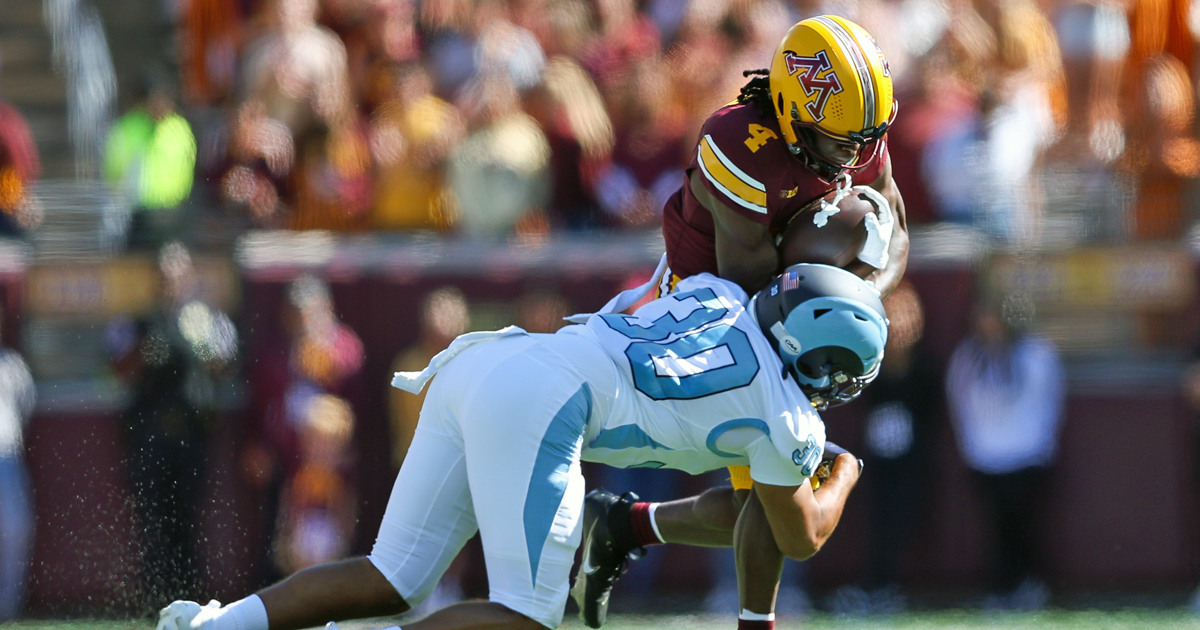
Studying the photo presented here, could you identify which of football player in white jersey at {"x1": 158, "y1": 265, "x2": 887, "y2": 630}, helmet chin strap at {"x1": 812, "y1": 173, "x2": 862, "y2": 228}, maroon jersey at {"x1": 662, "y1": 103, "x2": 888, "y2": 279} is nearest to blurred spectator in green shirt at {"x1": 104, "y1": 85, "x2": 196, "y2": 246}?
maroon jersey at {"x1": 662, "y1": 103, "x2": 888, "y2": 279}

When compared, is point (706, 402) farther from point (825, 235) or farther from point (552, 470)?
point (825, 235)

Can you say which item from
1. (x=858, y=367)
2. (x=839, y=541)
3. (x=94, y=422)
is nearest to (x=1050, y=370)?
(x=839, y=541)

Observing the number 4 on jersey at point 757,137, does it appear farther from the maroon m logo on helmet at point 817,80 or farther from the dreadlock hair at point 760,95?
the maroon m logo on helmet at point 817,80

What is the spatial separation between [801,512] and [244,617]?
154 cm

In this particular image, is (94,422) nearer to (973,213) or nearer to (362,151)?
(362,151)

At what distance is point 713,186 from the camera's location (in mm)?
4348

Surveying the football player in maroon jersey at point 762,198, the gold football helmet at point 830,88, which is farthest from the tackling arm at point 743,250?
the gold football helmet at point 830,88

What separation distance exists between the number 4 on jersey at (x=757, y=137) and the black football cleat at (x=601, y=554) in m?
1.33

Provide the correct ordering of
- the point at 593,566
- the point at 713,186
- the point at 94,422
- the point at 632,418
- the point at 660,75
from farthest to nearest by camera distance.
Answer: the point at 660,75
the point at 94,422
the point at 593,566
the point at 713,186
the point at 632,418

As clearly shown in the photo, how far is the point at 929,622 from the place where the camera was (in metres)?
6.82

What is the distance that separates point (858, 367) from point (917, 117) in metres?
4.09

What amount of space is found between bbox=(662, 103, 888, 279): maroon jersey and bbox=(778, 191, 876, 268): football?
0.12 ft

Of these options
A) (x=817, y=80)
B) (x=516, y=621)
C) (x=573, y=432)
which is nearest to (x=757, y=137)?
(x=817, y=80)

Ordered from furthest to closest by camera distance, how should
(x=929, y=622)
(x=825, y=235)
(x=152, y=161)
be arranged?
1. (x=152, y=161)
2. (x=929, y=622)
3. (x=825, y=235)
